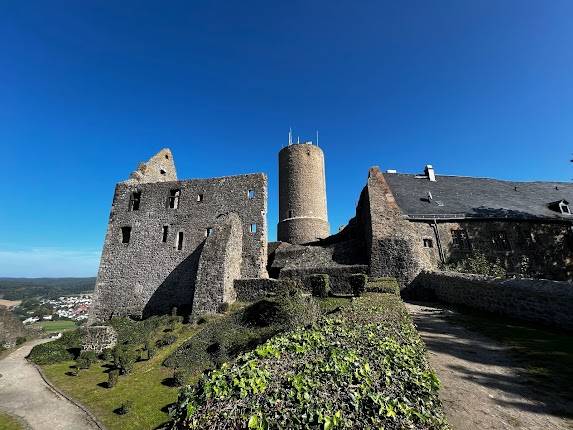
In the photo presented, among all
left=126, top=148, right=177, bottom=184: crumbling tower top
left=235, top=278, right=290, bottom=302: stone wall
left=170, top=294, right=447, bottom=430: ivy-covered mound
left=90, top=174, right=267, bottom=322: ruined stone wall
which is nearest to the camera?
left=170, top=294, right=447, bottom=430: ivy-covered mound

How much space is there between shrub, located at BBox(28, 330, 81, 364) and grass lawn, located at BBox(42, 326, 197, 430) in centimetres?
95

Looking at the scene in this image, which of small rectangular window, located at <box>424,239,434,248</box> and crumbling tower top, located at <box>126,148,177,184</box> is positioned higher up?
crumbling tower top, located at <box>126,148,177,184</box>

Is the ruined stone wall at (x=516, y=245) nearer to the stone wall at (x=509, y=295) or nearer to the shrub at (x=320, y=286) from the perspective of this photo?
the stone wall at (x=509, y=295)

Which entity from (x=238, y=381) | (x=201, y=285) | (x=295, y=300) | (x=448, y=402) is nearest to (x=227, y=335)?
(x=295, y=300)

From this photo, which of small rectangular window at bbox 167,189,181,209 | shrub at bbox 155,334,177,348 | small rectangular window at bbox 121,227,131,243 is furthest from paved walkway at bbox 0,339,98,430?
small rectangular window at bbox 167,189,181,209

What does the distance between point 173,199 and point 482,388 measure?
22.2 metres

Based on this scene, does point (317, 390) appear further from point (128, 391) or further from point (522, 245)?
point (522, 245)

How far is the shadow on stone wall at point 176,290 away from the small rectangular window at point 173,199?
445cm

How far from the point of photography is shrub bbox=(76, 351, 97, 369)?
1299 centimetres

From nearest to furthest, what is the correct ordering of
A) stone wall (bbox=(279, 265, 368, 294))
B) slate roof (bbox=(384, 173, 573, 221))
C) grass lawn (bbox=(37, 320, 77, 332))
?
1. stone wall (bbox=(279, 265, 368, 294))
2. slate roof (bbox=(384, 173, 573, 221))
3. grass lawn (bbox=(37, 320, 77, 332))

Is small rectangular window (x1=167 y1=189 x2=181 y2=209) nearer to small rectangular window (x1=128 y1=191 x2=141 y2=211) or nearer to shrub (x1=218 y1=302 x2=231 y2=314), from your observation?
small rectangular window (x1=128 y1=191 x2=141 y2=211)

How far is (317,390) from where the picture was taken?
288 centimetres

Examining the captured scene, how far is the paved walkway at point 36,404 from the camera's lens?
8570 mm

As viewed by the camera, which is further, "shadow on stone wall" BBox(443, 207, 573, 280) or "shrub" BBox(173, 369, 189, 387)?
"shadow on stone wall" BBox(443, 207, 573, 280)
